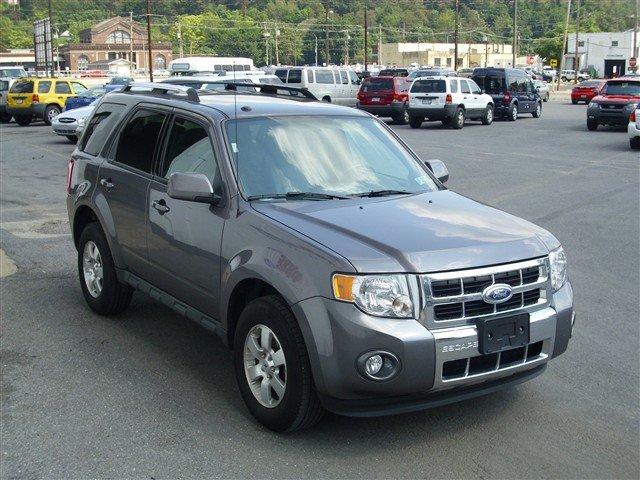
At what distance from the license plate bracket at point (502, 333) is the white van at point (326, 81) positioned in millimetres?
32549

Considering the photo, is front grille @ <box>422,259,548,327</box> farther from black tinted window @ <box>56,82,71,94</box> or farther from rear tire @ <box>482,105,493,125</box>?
black tinted window @ <box>56,82,71,94</box>

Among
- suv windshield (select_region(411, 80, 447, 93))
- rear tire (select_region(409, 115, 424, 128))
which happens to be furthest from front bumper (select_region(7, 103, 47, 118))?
suv windshield (select_region(411, 80, 447, 93))

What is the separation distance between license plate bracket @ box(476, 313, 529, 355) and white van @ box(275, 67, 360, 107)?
32.5 meters

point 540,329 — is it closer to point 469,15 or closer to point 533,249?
point 533,249

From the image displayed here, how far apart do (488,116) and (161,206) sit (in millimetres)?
28054

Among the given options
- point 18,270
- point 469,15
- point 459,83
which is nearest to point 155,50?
point 469,15

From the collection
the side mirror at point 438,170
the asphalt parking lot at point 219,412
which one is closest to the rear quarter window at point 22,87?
the asphalt parking lot at point 219,412

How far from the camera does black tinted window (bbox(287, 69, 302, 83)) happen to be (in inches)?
1445

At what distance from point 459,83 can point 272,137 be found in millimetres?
26201

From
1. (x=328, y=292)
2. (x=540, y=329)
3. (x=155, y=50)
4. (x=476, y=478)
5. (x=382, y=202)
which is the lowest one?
(x=476, y=478)

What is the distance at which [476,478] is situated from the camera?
4.17m

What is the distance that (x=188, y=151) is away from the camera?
5.76 meters

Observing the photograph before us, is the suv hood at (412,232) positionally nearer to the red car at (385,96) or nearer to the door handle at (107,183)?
the door handle at (107,183)

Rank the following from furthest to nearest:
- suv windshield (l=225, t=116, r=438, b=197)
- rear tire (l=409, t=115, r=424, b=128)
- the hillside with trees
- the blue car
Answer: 1. the hillside with trees
2. rear tire (l=409, t=115, r=424, b=128)
3. the blue car
4. suv windshield (l=225, t=116, r=438, b=197)
